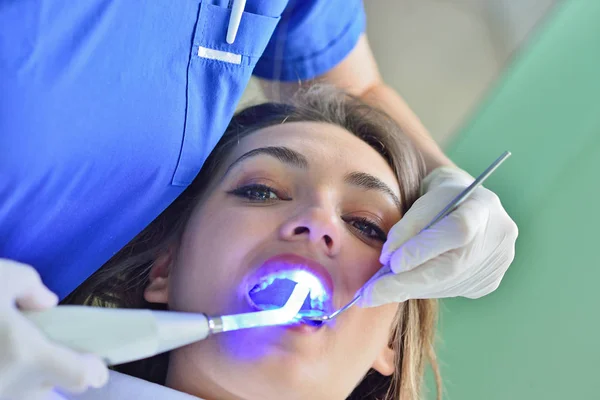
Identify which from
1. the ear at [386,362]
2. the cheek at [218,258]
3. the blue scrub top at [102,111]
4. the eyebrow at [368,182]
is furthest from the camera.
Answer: the ear at [386,362]

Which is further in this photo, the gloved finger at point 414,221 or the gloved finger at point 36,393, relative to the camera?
the gloved finger at point 414,221

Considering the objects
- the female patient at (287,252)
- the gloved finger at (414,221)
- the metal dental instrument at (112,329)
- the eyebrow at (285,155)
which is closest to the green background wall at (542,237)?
the female patient at (287,252)

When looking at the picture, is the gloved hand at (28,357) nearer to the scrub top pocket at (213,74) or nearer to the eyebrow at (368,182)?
the scrub top pocket at (213,74)

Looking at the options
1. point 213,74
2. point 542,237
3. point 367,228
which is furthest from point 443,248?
point 542,237

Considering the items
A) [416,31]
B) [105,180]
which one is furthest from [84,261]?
[416,31]

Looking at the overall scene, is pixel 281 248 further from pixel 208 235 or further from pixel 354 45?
pixel 354 45

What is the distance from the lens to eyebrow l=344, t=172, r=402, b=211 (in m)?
1.05

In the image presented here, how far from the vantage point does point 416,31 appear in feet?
7.30

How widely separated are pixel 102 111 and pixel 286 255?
32 centimetres

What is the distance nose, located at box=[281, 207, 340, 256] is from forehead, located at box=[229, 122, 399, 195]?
0.11 m

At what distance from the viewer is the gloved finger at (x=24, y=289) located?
68 cm

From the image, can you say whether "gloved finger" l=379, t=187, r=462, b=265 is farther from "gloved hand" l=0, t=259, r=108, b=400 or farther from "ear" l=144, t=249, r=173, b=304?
"gloved hand" l=0, t=259, r=108, b=400

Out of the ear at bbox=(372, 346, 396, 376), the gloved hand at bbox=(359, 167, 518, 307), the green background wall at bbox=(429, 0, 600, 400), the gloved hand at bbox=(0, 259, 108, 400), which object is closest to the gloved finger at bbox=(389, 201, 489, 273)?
the gloved hand at bbox=(359, 167, 518, 307)

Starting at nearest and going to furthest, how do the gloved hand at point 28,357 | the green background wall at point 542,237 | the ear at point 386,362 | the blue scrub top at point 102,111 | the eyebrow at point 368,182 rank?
the gloved hand at point 28,357, the blue scrub top at point 102,111, the eyebrow at point 368,182, the ear at point 386,362, the green background wall at point 542,237
